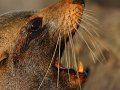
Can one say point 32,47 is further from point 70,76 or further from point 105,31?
point 105,31

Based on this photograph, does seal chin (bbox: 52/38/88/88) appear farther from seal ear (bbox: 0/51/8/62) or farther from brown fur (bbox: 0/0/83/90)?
seal ear (bbox: 0/51/8/62)

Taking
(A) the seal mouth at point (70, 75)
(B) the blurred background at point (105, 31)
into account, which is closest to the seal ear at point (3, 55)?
(A) the seal mouth at point (70, 75)

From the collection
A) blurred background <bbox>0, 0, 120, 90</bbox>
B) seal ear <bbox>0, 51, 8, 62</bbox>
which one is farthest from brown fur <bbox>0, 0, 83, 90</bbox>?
blurred background <bbox>0, 0, 120, 90</bbox>

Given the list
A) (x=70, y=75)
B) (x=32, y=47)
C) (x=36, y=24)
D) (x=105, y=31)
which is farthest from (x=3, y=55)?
(x=105, y=31)

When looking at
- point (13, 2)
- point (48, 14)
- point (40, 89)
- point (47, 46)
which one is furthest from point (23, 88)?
point (13, 2)

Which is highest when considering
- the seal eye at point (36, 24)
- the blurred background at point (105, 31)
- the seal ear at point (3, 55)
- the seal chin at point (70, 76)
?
the seal eye at point (36, 24)

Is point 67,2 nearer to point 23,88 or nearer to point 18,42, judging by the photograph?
point 18,42

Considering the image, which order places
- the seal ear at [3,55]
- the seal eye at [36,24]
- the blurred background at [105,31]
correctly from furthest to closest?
the blurred background at [105,31] → the seal eye at [36,24] → the seal ear at [3,55]

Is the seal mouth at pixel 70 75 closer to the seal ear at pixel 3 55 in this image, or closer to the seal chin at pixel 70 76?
the seal chin at pixel 70 76
